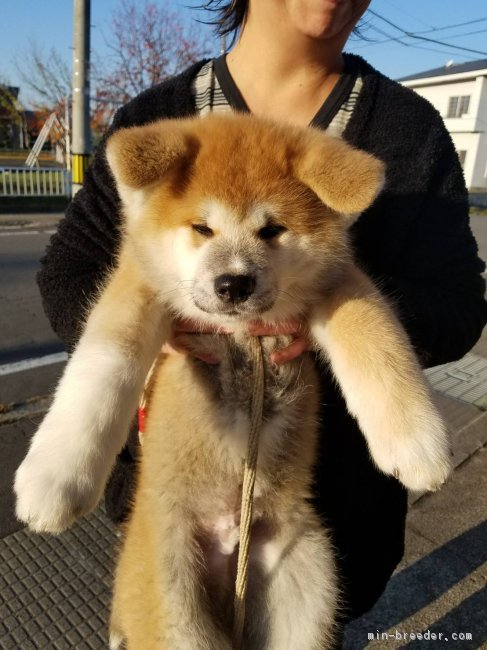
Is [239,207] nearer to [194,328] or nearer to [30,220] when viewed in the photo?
[194,328]

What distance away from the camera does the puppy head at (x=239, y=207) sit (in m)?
1.33

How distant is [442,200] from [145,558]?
139cm

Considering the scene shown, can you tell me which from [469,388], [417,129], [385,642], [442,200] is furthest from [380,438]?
[469,388]

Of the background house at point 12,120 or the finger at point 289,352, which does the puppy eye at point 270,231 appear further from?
the background house at point 12,120

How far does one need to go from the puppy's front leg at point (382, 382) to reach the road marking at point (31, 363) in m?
3.53

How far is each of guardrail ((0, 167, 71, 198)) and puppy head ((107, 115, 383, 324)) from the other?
1333 cm

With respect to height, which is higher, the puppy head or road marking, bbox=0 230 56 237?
the puppy head

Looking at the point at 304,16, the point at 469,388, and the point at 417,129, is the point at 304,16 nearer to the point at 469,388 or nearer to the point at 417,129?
the point at 417,129

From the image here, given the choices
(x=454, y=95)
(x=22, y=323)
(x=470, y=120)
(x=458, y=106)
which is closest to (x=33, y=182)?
(x=22, y=323)

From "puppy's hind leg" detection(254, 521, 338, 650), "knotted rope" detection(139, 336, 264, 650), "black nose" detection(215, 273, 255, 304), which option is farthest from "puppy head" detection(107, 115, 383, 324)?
"puppy's hind leg" detection(254, 521, 338, 650)

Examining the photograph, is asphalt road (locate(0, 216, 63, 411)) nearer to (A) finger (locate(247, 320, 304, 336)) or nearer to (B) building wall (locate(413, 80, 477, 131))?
(A) finger (locate(247, 320, 304, 336))

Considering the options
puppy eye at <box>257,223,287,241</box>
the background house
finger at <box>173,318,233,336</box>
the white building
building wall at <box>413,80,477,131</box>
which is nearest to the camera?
puppy eye at <box>257,223,287,241</box>

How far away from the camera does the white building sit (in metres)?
32.3

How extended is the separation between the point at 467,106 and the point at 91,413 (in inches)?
1490
